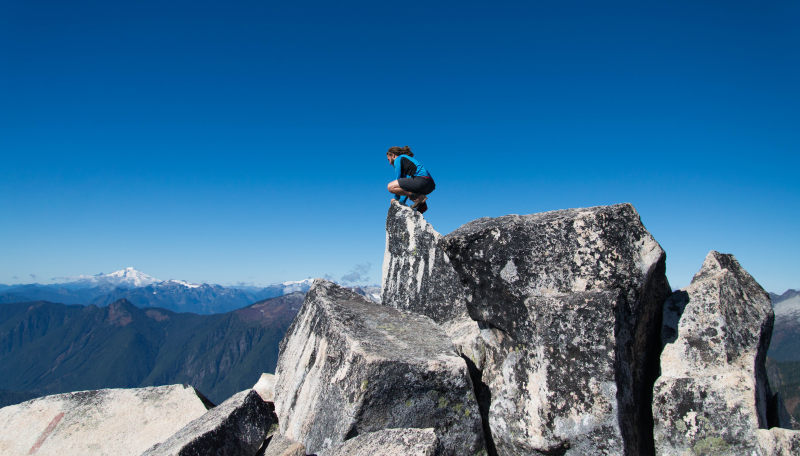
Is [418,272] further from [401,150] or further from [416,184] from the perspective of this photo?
[401,150]

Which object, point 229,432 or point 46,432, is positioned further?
point 46,432

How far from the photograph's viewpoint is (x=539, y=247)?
5.59 meters

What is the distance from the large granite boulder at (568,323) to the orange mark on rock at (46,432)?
7.75 meters

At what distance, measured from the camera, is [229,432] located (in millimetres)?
6043

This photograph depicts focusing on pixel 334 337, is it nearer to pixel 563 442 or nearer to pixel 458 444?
pixel 458 444

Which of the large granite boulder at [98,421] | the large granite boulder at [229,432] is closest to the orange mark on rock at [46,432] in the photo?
the large granite boulder at [98,421]

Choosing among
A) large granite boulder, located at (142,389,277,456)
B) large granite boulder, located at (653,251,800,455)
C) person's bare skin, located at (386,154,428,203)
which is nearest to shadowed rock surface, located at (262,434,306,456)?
large granite boulder, located at (142,389,277,456)

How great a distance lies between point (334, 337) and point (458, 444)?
210 centimetres

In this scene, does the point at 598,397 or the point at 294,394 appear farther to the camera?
the point at 294,394

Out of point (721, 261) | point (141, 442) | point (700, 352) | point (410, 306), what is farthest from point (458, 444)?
point (141, 442)

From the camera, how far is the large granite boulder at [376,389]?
17.6 feet

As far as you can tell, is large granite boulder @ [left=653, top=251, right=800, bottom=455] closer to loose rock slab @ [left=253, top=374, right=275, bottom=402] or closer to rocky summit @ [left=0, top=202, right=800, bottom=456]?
rocky summit @ [left=0, top=202, right=800, bottom=456]

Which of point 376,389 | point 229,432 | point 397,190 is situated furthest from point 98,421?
point 397,190

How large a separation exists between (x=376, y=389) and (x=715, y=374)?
382 cm
